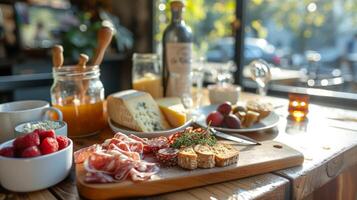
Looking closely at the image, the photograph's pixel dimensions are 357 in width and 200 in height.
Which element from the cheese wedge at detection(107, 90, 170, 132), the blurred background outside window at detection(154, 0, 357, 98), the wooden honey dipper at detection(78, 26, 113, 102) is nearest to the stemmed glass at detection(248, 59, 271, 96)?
the blurred background outside window at detection(154, 0, 357, 98)

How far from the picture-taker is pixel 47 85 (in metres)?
2.19

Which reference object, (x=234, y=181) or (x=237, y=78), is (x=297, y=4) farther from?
(x=234, y=181)

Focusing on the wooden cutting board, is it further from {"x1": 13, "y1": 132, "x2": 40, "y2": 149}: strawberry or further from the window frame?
the window frame

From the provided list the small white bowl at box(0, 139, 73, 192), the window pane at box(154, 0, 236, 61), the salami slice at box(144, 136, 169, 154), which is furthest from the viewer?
the window pane at box(154, 0, 236, 61)

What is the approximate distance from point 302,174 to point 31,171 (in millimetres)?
509

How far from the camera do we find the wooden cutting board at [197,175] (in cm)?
49

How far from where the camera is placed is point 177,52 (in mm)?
1041

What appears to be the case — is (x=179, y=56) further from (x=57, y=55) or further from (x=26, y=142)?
(x=26, y=142)

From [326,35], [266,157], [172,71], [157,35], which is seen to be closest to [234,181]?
[266,157]

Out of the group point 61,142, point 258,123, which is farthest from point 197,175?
point 258,123

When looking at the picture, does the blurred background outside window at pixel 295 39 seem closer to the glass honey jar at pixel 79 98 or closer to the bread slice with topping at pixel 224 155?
the glass honey jar at pixel 79 98

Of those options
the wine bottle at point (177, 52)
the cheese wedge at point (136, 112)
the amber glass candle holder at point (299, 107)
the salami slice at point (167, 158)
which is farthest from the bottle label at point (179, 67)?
the salami slice at point (167, 158)

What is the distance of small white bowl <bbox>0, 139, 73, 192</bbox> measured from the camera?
484 mm

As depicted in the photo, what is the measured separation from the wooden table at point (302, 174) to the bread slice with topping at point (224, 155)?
1.5 inches
